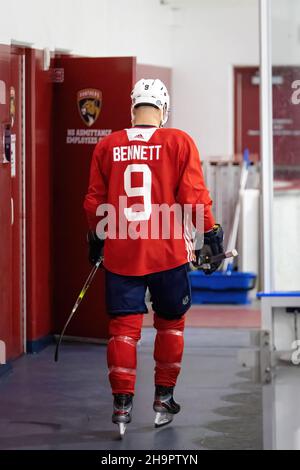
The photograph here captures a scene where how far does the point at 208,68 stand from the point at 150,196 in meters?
6.60

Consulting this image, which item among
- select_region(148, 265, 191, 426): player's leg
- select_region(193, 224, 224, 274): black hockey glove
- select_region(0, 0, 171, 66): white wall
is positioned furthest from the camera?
select_region(0, 0, 171, 66): white wall

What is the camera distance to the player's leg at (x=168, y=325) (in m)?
5.16

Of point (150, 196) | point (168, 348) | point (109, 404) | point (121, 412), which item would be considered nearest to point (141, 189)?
point (150, 196)

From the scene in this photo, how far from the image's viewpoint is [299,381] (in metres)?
4.34

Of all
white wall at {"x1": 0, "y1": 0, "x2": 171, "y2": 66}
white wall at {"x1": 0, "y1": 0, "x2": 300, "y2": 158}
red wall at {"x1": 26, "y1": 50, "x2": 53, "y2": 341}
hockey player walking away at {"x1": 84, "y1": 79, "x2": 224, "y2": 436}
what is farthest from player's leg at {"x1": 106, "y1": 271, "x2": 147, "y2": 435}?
white wall at {"x1": 0, "y1": 0, "x2": 300, "y2": 158}

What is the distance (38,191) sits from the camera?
757cm

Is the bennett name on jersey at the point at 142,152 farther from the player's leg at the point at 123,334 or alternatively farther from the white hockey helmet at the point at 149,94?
the player's leg at the point at 123,334

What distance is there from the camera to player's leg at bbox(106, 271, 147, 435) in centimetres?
509

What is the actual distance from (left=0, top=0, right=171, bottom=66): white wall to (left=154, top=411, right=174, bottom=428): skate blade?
2.51 metres

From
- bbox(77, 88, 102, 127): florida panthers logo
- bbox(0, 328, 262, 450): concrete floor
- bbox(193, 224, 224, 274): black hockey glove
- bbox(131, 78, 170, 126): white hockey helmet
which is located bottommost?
bbox(0, 328, 262, 450): concrete floor

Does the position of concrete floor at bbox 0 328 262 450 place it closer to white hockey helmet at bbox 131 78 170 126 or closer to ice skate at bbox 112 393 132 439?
ice skate at bbox 112 393 132 439

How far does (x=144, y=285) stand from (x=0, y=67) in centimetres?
200
